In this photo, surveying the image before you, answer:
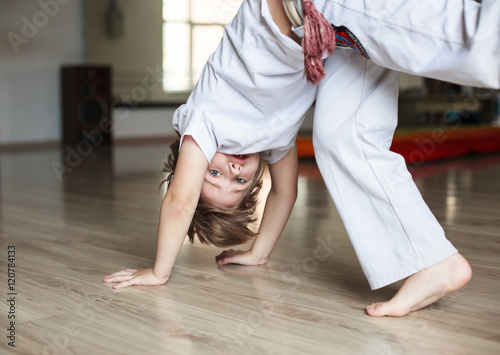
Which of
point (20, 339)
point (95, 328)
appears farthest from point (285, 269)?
point (20, 339)

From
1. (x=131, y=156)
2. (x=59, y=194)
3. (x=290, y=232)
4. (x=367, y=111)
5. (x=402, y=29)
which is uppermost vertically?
(x=402, y=29)

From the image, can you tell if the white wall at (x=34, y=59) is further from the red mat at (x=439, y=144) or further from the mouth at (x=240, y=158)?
the mouth at (x=240, y=158)

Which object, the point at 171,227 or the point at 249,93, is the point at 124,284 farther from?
the point at 249,93

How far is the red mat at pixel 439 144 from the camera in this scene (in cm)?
386

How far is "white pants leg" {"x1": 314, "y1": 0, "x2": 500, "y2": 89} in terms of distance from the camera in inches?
35.1

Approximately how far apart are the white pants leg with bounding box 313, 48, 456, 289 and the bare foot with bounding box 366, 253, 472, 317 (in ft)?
0.06

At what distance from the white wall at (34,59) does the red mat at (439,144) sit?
286 cm

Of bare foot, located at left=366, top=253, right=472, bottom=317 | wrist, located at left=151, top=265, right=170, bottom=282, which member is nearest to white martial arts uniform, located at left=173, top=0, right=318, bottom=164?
wrist, located at left=151, top=265, right=170, bottom=282

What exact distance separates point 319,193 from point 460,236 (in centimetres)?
93

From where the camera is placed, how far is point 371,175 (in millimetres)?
1096

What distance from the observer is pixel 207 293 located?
122 centimetres

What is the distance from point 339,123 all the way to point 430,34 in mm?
249

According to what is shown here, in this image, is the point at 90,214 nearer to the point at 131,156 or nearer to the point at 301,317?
the point at 301,317

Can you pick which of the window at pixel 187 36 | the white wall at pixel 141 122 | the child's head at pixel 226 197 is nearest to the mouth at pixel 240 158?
the child's head at pixel 226 197
